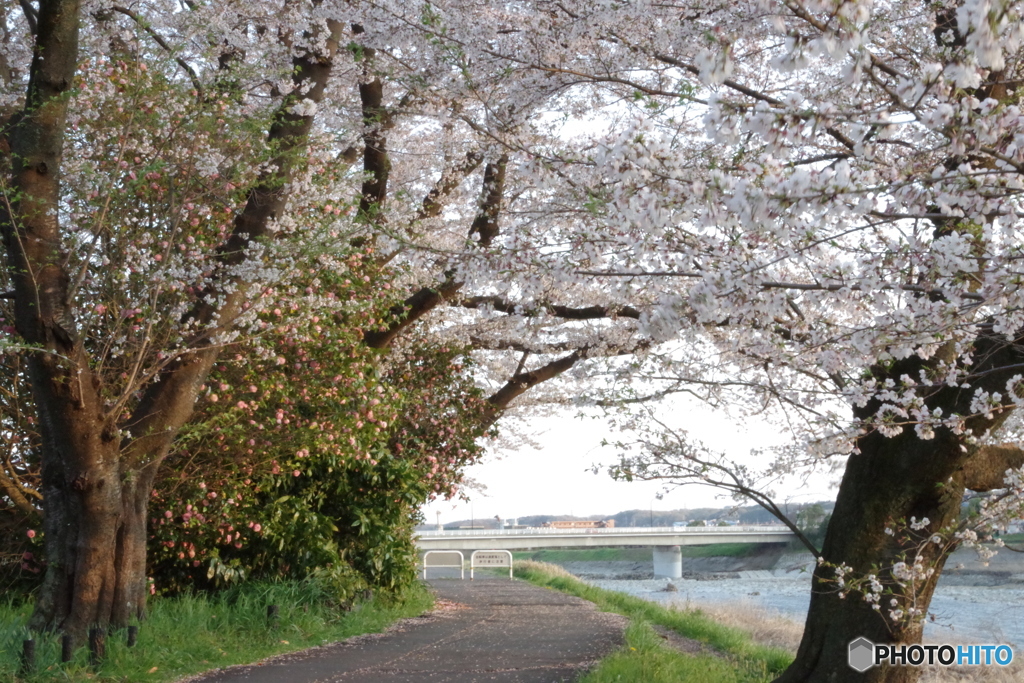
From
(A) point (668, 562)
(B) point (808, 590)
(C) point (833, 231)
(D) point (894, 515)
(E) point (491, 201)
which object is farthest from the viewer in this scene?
(A) point (668, 562)

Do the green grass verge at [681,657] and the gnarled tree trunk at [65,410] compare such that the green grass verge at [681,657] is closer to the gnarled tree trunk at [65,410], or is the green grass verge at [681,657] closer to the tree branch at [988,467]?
the tree branch at [988,467]

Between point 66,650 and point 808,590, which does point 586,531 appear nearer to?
point 808,590

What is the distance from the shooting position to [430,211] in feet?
36.6

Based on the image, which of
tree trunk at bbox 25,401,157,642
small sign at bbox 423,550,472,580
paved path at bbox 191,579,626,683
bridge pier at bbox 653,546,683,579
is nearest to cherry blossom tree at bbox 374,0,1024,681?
paved path at bbox 191,579,626,683

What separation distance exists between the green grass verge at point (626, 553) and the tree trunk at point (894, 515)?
53.4 m

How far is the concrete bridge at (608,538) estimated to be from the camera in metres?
39.2

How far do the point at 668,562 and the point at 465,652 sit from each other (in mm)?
42946

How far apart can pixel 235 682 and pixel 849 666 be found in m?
4.16

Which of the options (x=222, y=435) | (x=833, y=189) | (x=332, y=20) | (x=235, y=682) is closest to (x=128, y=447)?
(x=222, y=435)

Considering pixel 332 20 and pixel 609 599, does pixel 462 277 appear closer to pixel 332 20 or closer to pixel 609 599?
pixel 332 20

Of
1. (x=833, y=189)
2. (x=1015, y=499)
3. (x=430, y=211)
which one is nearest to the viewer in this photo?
(x=833, y=189)

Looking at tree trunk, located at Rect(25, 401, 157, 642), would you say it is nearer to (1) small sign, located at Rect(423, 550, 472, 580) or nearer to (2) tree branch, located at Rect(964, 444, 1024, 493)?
(2) tree branch, located at Rect(964, 444, 1024, 493)

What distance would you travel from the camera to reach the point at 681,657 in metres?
8.02

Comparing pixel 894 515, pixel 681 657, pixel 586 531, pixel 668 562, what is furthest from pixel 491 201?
pixel 668 562
